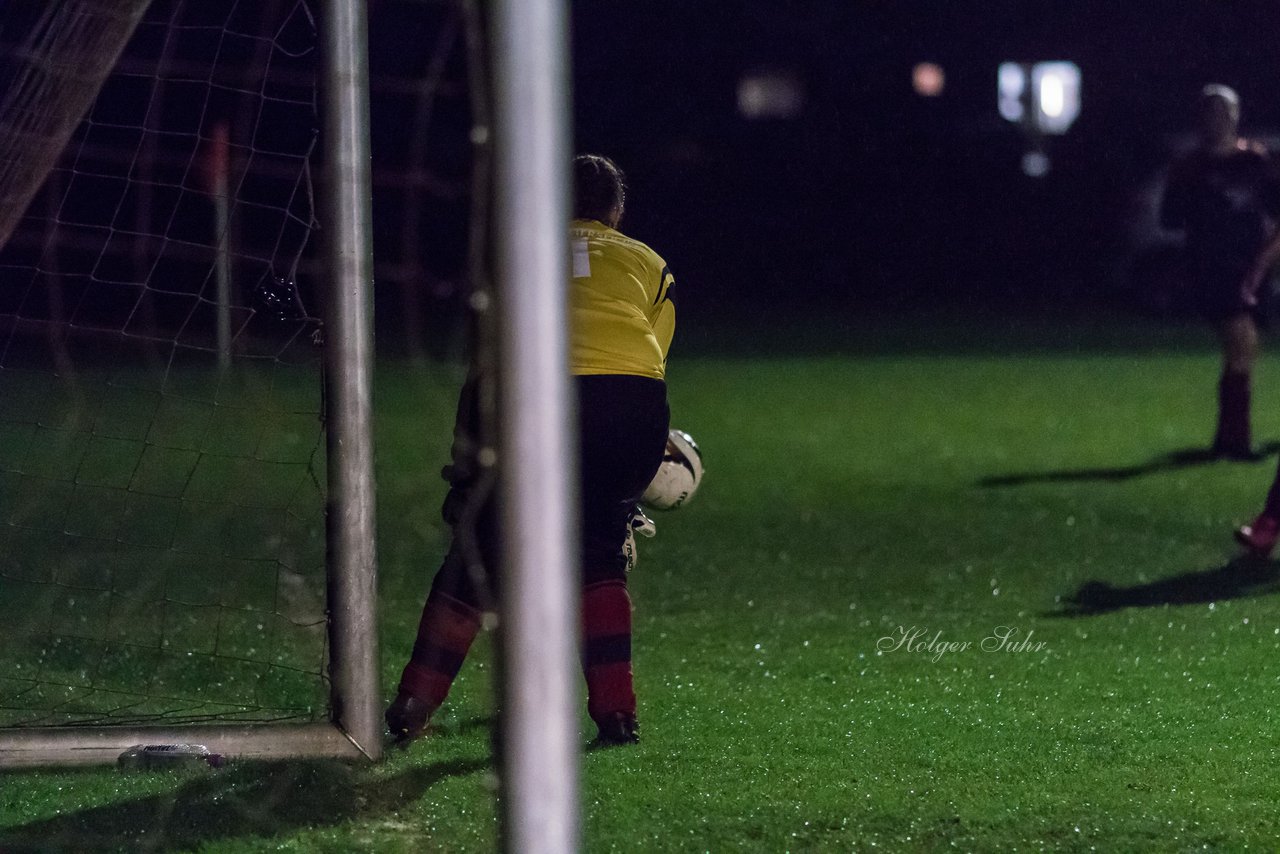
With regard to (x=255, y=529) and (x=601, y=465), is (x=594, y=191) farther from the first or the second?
(x=255, y=529)

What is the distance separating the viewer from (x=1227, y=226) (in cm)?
998

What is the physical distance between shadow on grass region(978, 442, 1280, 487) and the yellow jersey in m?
5.05

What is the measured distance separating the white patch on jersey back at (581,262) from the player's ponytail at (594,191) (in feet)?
0.51

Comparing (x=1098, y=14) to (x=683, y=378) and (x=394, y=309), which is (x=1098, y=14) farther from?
(x=683, y=378)

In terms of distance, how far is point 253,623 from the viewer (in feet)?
21.6

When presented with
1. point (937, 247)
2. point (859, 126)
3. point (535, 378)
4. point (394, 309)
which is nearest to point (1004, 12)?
point (859, 126)

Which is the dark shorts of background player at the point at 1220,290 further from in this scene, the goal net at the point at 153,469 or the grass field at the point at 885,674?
the goal net at the point at 153,469

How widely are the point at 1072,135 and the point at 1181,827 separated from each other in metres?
21.6

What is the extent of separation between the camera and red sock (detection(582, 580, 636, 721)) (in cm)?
482

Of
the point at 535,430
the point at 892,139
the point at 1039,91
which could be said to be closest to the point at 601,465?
the point at 535,430

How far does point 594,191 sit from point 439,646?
135cm

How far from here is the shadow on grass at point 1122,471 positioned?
9.68m

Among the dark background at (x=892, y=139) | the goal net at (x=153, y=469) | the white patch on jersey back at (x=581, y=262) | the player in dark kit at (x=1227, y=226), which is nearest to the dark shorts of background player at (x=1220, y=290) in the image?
the player in dark kit at (x=1227, y=226)

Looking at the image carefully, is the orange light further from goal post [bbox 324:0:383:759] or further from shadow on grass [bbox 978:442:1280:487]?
goal post [bbox 324:0:383:759]
